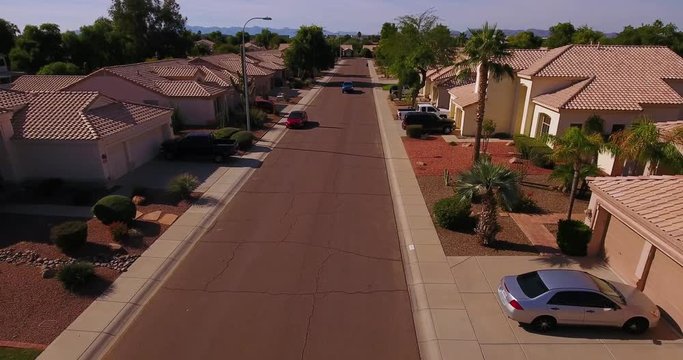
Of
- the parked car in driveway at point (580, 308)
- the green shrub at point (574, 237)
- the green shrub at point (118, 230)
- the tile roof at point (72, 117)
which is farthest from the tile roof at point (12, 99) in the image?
the green shrub at point (574, 237)

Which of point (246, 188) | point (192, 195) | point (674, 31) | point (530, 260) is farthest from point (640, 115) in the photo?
point (674, 31)

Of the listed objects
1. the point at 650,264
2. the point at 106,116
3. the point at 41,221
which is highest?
the point at 106,116

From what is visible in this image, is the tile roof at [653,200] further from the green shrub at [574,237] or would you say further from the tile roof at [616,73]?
the tile roof at [616,73]

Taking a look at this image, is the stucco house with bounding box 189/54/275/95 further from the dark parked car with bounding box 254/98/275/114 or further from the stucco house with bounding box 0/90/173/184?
the stucco house with bounding box 0/90/173/184

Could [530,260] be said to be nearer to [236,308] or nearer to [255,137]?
[236,308]

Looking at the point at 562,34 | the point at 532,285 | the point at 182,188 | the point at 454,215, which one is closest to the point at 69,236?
the point at 182,188

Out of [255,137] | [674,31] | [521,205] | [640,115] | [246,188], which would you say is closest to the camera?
[521,205]
